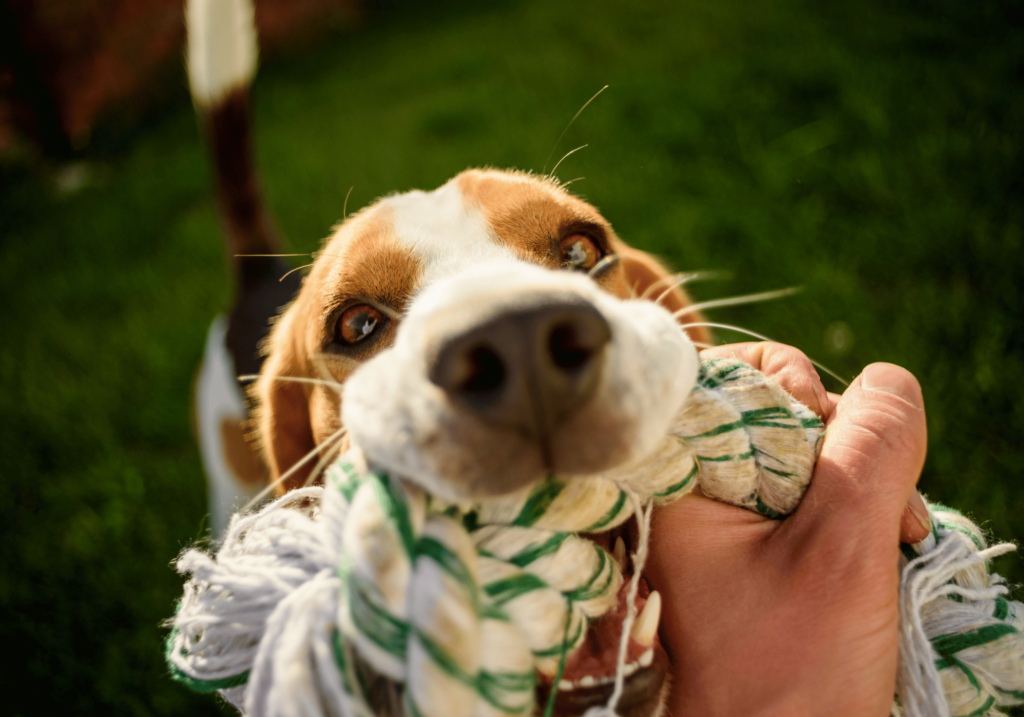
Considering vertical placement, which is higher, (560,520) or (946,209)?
(560,520)

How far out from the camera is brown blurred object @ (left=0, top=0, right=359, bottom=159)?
6.85 metres

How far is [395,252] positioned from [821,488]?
41.2 inches

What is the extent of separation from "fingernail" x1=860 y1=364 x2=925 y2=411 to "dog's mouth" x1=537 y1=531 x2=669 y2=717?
63cm

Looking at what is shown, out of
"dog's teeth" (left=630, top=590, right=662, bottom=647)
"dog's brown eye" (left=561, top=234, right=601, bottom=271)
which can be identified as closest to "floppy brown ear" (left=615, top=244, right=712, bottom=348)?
"dog's brown eye" (left=561, top=234, right=601, bottom=271)

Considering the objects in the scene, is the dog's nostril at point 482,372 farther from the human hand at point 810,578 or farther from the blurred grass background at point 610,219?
the blurred grass background at point 610,219

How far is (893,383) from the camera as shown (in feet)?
4.18

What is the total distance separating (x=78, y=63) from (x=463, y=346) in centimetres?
868

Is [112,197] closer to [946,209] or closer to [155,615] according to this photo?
[155,615]

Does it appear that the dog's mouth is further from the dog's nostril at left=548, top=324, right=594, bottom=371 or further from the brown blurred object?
the brown blurred object

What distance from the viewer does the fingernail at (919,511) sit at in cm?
121

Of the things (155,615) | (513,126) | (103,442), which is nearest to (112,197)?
(103,442)

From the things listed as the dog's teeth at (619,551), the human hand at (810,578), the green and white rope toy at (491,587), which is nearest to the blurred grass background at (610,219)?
the green and white rope toy at (491,587)

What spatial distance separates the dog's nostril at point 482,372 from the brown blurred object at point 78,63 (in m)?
8.33

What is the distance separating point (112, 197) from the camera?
6133mm
